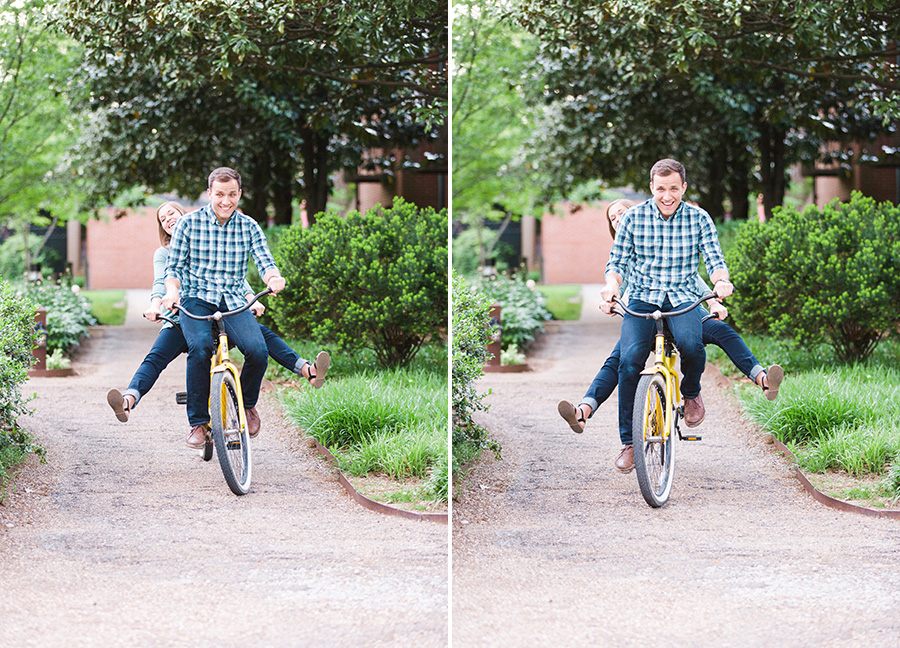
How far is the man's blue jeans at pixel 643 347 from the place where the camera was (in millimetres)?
4906

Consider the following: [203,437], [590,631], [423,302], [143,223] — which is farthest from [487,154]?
[590,631]

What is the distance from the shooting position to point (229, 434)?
4945 mm

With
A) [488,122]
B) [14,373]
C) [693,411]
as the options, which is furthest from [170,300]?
[488,122]

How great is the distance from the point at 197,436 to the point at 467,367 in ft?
4.92

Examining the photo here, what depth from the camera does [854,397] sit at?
237 inches

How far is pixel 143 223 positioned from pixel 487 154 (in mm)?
4537

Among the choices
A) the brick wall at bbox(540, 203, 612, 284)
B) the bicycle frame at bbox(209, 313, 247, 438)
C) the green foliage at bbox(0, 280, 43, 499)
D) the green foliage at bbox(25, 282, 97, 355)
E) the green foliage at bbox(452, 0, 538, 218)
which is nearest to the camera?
the bicycle frame at bbox(209, 313, 247, 438)

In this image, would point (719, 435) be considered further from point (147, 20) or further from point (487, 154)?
point (487, 154)

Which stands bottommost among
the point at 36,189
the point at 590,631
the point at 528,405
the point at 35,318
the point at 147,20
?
the point at 590,631

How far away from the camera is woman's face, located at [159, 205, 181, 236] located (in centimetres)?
528

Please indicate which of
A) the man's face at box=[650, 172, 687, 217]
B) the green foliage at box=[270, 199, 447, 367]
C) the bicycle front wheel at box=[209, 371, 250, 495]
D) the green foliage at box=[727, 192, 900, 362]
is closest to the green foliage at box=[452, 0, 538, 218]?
the green foliage at box=[270, 199, 447, 367]

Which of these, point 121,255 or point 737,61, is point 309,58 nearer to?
point 121,255

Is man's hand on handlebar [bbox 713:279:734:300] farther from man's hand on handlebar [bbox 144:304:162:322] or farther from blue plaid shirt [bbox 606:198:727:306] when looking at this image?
man's hand on handlebar [bbox 144:304:162:322]

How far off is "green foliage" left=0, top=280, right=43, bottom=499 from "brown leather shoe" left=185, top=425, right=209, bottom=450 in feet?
2.85
